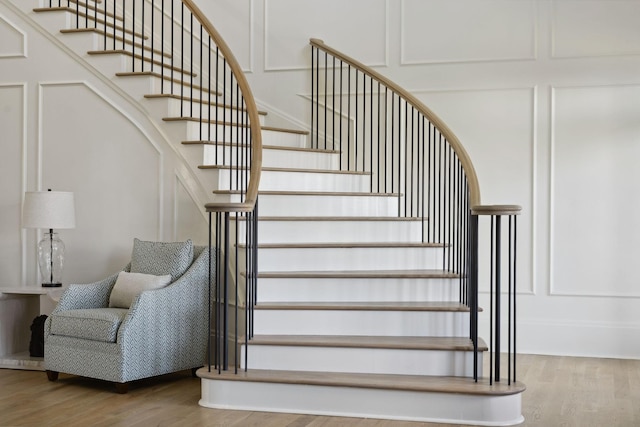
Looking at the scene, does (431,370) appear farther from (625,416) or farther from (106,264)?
(106,264)

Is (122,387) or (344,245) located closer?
(122,387)

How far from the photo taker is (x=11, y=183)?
688cm

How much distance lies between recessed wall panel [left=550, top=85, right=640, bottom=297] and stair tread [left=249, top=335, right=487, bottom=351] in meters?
2.12

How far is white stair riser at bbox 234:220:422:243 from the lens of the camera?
586 centimetres

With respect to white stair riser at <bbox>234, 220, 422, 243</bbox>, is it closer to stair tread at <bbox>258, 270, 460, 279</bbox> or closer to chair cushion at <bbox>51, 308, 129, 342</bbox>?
stair tread at <bbox>258, 270, 460, 279</bbox>

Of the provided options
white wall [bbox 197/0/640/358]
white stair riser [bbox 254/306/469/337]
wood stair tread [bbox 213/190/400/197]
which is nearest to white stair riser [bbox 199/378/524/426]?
white stair riser [bbox 254/306/469/337]

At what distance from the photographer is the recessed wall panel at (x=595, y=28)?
6.62 meters

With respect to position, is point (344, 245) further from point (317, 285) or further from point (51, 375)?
point (51, 375)

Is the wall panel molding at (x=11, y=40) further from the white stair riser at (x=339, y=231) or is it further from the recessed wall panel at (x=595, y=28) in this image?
the recessed wall panel at (x=595, y=28)

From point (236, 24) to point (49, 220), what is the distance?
2.55 meters

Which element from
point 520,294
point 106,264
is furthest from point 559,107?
point 106,264

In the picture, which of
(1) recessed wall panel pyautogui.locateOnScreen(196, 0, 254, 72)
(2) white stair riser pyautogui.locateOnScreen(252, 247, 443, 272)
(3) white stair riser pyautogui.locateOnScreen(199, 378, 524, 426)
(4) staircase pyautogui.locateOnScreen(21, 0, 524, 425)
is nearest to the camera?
(3) white stair riser pyautogui.locateOnScreen(199, 378, 524, 426)

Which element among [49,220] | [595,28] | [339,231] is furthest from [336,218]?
[595,28]

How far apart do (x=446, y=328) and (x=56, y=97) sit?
3.64 m
